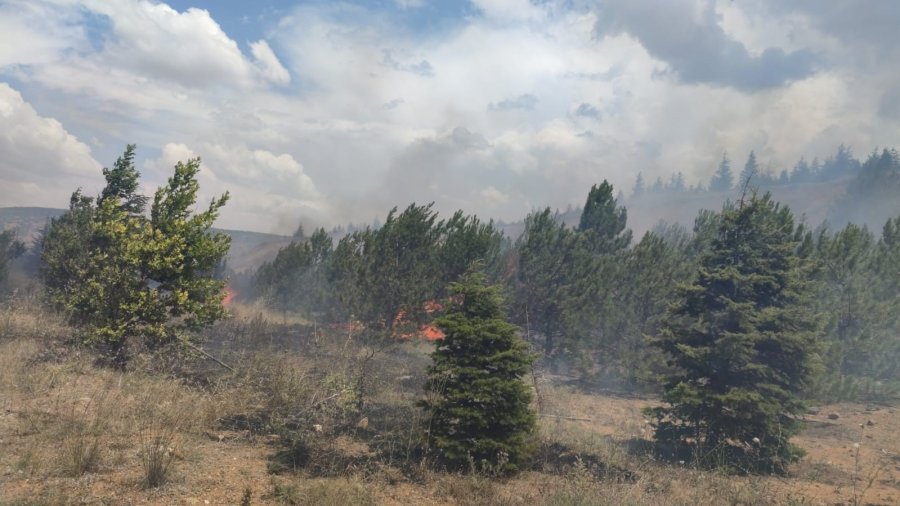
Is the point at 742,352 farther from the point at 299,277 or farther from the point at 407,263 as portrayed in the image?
the point at 299,277

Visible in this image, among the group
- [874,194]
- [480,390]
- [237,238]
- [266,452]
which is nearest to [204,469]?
[266,452]

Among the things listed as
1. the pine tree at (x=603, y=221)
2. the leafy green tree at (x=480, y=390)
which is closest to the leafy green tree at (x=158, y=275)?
the leafy green tree at (x=480, y=390)

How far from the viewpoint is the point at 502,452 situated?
8586mm

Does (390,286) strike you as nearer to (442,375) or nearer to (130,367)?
(130,367)

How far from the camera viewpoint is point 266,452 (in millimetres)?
9070

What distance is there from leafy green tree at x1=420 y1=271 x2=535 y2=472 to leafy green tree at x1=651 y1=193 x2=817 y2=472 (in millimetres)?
6070

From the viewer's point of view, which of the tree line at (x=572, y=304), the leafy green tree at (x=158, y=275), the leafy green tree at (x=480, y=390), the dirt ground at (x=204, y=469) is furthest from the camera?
the leafy green tree at (x=158, y=275)

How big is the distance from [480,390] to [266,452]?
4.03 metres

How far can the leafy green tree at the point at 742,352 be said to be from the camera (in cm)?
1255

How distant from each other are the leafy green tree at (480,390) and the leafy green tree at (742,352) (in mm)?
6070

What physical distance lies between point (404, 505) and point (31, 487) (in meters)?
4.82

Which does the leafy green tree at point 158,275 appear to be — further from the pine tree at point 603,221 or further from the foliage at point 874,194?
the foliage at point 874,194

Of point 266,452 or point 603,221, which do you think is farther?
point 603,221

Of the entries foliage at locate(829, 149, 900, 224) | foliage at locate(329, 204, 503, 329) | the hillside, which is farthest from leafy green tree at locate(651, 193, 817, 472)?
foliage at locate(829, 149, 900, 224)
